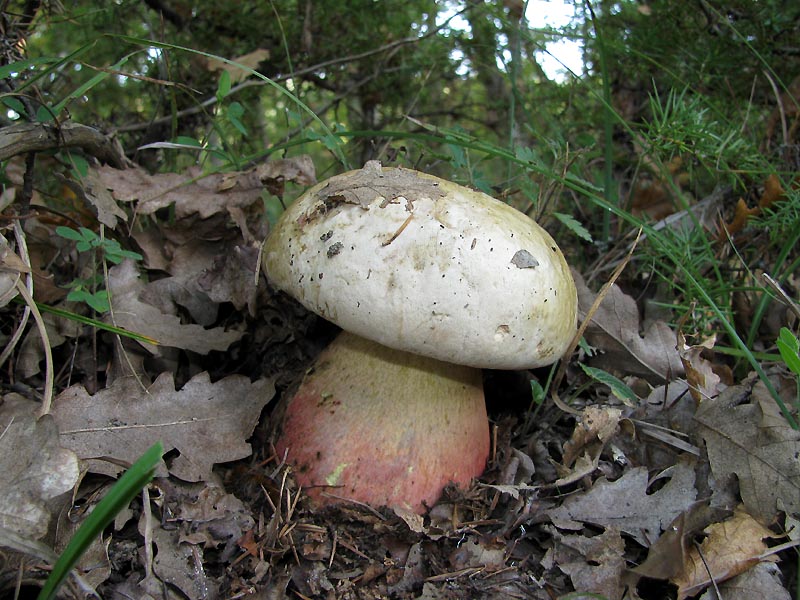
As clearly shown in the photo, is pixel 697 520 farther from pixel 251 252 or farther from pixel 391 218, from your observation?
pixel 251 252

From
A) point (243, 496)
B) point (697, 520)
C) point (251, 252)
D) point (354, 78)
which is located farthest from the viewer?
point (354, 78)

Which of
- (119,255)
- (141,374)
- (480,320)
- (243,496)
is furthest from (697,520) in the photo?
(119,255)

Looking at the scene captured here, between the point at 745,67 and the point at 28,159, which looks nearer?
the point at 28,159

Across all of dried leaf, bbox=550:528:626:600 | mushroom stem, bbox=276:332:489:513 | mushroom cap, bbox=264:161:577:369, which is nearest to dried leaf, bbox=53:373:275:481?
mushroom stem, bbox=276:332:489:513

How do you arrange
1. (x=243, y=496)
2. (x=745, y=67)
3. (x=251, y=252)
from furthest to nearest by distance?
(x=745, y=67), (x=251, y=252), (x=243, y=496)

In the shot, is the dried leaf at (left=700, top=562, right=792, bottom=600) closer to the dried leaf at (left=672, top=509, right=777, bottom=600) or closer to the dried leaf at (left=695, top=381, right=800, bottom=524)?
the dried leaf at (left=672, top=509, right=777, bottom=600)

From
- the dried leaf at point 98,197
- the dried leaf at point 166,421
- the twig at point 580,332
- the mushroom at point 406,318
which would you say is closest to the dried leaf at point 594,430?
the twig at point 580,332

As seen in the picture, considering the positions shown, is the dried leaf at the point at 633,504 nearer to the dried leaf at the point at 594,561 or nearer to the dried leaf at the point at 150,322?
the dried leaf at the point at 594,561
